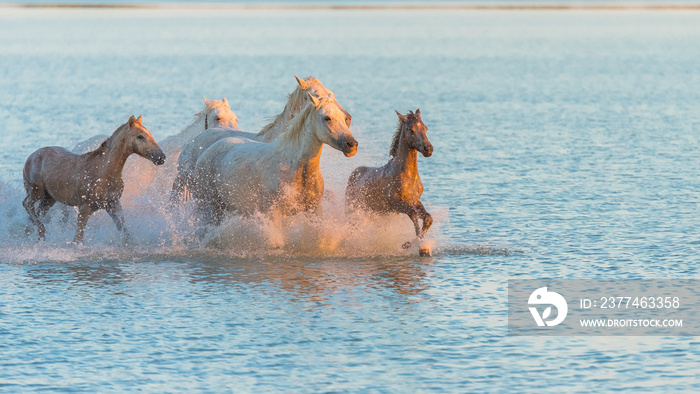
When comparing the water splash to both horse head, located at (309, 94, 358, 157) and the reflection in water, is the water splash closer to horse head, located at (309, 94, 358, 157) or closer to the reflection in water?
the reflection in water

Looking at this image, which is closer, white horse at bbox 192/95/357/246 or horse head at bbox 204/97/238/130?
white horse at bbox 192/95/357/246

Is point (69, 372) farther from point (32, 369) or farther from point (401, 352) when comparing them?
point (401, 352)

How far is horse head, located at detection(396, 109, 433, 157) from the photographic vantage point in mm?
11836

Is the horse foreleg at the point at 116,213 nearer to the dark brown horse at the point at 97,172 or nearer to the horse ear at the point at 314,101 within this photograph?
the dark brown horse at the point at 97,172

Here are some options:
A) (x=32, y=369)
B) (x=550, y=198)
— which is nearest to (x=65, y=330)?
(x=32, y=369)

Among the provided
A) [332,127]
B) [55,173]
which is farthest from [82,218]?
[332,127]

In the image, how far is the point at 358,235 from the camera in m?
12.5

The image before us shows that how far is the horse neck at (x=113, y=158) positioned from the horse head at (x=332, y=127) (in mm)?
2211

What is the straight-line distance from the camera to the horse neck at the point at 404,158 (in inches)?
478

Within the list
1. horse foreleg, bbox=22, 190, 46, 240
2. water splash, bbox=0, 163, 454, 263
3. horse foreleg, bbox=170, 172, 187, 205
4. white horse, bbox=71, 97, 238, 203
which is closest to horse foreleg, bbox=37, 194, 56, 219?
horse foreleg, bbox=22, 190, 46, 240

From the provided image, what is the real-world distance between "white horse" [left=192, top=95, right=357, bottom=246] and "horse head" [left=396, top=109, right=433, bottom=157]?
2.64 ft

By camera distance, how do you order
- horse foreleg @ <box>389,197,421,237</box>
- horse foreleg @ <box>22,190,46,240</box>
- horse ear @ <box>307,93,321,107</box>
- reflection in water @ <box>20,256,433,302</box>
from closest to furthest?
reflection in water @ <box>20,256,433,302</box> → horse ear @ <box>307,93,321,107</box> → horse foreleg @ <box>389,197,421,237</box> → horse foreleg @ <box>22,190,46,240</box>

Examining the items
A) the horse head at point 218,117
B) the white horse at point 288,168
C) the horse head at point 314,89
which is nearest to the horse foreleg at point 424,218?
the white horse at point 288,168

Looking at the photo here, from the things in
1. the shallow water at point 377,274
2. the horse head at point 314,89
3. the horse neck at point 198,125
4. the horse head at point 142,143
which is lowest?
the shallow water at point 377,274
